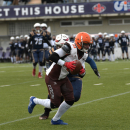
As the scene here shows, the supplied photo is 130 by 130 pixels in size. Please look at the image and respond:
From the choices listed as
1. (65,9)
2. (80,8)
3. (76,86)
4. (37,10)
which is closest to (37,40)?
(76,86)

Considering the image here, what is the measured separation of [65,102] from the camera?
5.09 metres

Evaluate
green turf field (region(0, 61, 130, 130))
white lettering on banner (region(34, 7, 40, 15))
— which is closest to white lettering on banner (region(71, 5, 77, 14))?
white lettering on banner (region(34, 7, 40, 15))

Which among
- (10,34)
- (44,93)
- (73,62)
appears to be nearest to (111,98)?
(44,93)

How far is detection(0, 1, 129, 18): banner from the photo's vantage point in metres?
29.8

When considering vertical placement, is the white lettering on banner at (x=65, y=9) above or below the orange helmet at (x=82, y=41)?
above

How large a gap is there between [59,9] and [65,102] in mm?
26224

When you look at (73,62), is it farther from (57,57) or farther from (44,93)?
(44,93)

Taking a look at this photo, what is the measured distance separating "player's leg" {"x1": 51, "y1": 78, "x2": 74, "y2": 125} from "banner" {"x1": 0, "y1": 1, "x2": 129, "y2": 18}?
2490cm

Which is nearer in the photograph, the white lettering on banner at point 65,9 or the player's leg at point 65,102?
the player's leg at point 65,102

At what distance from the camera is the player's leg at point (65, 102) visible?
16.7 ft

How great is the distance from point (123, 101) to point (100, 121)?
76.4 inches

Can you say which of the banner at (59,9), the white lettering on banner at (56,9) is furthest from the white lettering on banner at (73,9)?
the white lettering on banner at (56,9)

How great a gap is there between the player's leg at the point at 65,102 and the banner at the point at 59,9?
81.7 feet

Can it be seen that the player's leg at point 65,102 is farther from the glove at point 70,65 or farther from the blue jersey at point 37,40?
the blue jersey at point 37,40
